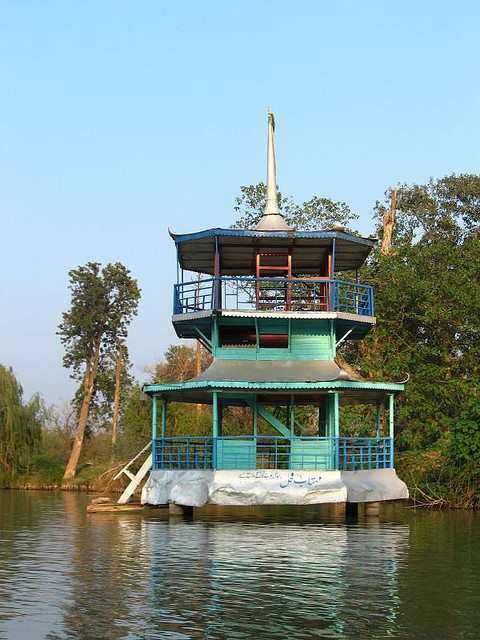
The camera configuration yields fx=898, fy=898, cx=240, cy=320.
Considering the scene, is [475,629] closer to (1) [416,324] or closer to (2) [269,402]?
(2) [269,402]

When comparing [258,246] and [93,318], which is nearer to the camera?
[258,246]

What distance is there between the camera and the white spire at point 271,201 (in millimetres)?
31125

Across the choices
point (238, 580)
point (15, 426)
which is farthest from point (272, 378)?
point (15, 426)

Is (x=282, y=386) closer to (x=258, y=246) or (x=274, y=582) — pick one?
(x=258, y=246)

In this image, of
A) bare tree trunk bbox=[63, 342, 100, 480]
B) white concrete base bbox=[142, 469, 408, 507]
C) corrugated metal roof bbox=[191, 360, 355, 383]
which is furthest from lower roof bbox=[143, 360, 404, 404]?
bare tree trunk bbox=[63, 342, 100, 480]

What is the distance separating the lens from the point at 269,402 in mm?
32125

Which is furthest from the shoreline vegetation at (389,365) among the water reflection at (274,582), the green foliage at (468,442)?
the water reflection at (274,582)

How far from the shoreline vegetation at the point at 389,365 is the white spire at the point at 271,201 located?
734cm

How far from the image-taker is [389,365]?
4178 centimetres

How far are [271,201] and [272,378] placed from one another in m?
7.65

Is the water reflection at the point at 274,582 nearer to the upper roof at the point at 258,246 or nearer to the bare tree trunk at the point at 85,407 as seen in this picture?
the upper roof at the point at 258,246

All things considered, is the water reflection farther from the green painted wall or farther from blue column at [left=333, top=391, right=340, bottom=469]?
the green painted wall

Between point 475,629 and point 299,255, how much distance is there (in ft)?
69.3

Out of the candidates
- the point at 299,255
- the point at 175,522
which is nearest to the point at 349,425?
the point at 299,255
